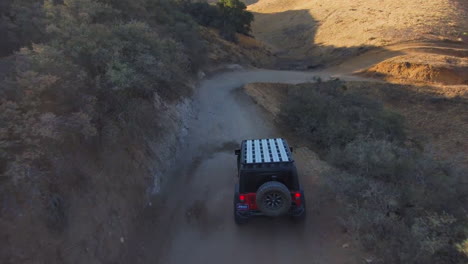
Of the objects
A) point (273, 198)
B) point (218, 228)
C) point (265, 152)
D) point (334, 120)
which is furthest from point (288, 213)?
point (334, 120)

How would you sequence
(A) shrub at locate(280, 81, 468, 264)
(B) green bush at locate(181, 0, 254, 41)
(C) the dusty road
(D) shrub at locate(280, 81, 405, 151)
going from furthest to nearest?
1. (B) green bush at locate(181, 0, 254, 41)
2. (D) shrub at locate(280, 81, 405, 151)
3. (C) the dusty road
4. (A) shrub at locate(280, 81, 468, 264)

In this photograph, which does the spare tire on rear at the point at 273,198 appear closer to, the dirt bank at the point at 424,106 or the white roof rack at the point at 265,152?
the white roof rack at the point at 265,152

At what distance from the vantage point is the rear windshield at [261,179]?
757 cm

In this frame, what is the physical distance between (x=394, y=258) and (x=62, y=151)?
6553 millimetres

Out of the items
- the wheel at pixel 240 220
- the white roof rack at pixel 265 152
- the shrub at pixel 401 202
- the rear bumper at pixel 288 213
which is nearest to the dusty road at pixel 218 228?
the wheel at pixel 240 220

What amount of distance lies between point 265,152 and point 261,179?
1.05 metres

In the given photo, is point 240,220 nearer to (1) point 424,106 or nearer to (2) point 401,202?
(2) point 401,202

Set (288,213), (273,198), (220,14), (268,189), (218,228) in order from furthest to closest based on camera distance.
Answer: (220,14)
(218,228)
(288,213)
(273,198)
(268,189)

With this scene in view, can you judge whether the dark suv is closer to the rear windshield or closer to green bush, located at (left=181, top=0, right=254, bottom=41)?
the rear windshield

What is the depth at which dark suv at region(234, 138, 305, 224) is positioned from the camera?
285 inches

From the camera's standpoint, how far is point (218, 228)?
27.8ft

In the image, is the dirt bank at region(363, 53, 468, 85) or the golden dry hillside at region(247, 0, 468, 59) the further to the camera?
the golden dry hillside at region(247, 0, 468, 59)

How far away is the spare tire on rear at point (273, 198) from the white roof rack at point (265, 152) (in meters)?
0.75

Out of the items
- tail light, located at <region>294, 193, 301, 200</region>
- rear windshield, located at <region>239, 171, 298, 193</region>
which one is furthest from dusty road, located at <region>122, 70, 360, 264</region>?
rear windshield, located at <region>239, 171, 298, 193</region>
